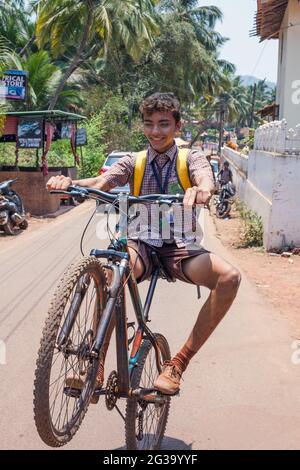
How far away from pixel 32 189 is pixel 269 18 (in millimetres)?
8766

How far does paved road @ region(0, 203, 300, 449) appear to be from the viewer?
3.54 m

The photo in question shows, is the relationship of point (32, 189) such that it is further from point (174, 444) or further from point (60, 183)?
point (60, 183)

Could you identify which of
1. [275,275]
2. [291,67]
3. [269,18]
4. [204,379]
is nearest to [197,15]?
[269,18]

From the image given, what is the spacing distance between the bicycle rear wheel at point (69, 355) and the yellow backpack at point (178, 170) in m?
0.77

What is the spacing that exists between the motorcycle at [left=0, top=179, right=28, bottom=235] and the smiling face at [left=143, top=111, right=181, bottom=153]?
911 centimetres

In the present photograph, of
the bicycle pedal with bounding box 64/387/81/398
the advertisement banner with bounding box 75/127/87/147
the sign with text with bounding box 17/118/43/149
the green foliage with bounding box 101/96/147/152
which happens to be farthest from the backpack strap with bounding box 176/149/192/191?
the green foliage with bounding box 101/96/147/152

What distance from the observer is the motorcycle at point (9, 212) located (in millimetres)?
12094

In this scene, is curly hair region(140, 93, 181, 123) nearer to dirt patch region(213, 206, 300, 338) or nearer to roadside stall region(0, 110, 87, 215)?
dirt patch region(213, 206, 300, 338)

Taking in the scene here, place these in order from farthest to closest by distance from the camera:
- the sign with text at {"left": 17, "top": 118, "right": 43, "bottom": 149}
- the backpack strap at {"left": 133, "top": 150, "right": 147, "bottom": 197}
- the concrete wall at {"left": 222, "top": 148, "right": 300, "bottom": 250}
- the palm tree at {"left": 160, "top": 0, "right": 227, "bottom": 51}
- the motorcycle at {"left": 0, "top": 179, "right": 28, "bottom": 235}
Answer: the palm tree at {"left": 160, "top": 0, "right": 227, "bottom": 51} < the sign with text at {"left": 17, "top": 118, "right": 43, "bottom": 149} < the motorcycle at {"left": 0, "top": 179, "right": 28, "bottom": 235} < the concrete wall at {"left": 222, "top": 148, "right": 300, "bottom": 250} < the backpack strap at {"left": 133, "top": 150, "right": 147, "bottom": 197}

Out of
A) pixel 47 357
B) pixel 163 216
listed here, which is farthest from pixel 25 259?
pixel 47 357

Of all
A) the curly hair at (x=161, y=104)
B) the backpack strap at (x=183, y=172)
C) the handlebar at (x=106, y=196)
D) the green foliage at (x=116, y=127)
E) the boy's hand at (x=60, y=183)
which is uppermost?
the green foliage at (x=116, y=127)

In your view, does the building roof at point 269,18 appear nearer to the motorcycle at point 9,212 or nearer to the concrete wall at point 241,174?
the concrete wall at point 241,174

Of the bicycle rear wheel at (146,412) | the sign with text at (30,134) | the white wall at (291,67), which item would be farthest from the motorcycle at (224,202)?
the bicycle rear wheel at (146,412)

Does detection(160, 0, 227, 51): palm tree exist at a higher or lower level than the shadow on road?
higher
